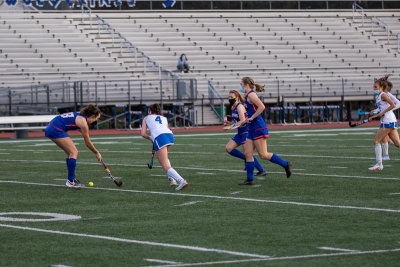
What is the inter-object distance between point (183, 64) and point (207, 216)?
94.6 ft

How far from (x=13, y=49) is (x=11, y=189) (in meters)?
25.6

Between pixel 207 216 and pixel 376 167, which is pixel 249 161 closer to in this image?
pixel 376 167

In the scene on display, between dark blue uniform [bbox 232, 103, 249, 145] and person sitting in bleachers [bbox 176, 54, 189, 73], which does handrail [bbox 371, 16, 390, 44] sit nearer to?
person sitting in bleachers [bbox 176, 54, 189, 73]

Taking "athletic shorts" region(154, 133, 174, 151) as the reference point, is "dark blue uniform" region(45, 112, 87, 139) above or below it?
above

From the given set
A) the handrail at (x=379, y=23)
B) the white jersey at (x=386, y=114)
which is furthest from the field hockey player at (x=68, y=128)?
the handrail at (x=379, y=23)

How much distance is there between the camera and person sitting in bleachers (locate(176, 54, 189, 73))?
37938mm

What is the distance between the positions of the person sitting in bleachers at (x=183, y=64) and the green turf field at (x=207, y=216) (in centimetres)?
2062

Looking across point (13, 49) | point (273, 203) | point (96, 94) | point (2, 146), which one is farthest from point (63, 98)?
point (273, 203)

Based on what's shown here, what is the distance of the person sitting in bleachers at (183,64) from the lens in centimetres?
3794

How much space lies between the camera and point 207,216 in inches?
372

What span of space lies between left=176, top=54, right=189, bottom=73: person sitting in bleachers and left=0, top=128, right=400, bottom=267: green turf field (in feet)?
67.6

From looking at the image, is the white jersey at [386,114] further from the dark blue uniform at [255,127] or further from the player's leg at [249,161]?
the player's leg at [249,161]

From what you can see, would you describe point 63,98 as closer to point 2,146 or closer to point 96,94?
point 96,94

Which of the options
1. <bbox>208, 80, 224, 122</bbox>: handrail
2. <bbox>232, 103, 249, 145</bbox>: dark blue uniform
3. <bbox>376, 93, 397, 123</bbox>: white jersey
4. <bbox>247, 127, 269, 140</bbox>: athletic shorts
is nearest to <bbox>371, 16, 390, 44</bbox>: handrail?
<bbox>208, 80, 224, 122</bbox>: handrail
